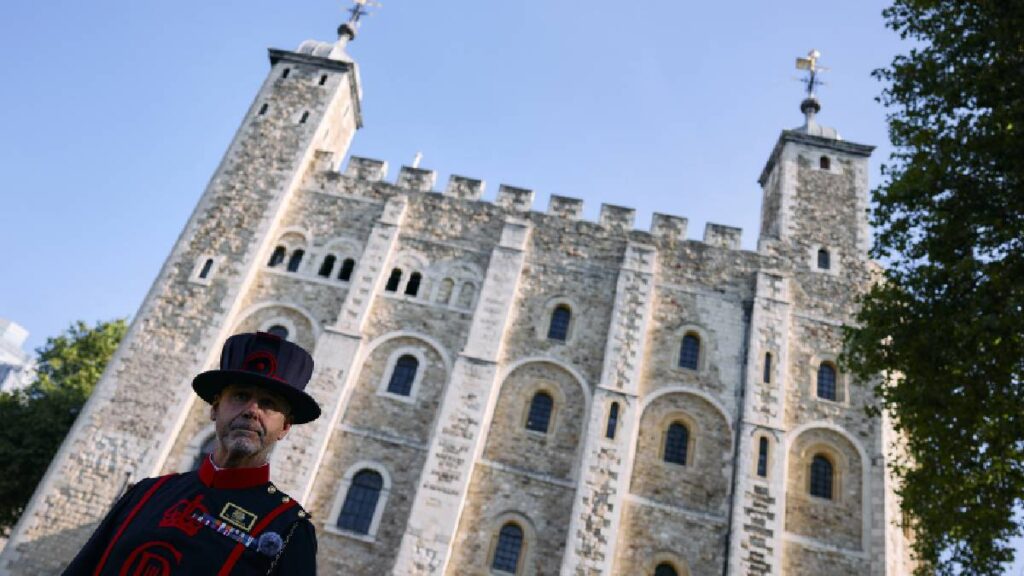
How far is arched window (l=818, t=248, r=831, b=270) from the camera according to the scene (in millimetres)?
19516

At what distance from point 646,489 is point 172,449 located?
11833 millimetres

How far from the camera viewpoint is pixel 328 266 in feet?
63.6

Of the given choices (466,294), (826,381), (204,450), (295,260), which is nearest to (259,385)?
(204,450)

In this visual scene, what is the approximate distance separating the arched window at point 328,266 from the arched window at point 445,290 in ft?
10.7

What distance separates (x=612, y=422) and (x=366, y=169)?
436 inches

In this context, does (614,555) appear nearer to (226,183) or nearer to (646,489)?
(646,489)

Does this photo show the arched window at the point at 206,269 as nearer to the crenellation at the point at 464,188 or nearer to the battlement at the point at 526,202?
the battlement at the point at 526,202

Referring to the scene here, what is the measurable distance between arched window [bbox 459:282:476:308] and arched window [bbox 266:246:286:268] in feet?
18.0

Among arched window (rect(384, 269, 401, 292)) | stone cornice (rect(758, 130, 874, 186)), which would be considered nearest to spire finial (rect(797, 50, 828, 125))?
stone cornice (rect(758, 130, 874, 186))

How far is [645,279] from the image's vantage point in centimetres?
1866

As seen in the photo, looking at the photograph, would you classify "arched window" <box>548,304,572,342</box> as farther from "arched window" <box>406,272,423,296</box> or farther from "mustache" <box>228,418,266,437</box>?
"mustache" <box>228,418,266,437</box>

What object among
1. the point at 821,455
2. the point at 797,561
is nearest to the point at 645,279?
the point at 821,455

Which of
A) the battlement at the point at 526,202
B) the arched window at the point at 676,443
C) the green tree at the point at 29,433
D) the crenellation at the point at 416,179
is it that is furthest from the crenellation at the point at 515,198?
the green tree at the point at 29,433

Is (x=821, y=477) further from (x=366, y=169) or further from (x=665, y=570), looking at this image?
(x=366, y=169)
